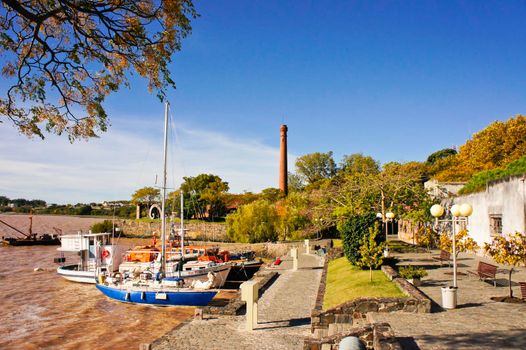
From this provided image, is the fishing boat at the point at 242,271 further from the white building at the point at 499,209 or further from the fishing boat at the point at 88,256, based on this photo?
the white building at the point at 499,209

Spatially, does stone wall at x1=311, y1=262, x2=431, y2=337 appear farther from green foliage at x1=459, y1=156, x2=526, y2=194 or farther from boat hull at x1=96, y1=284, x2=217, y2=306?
green foliage at x1=459, y1=156, x2=526, y2=194

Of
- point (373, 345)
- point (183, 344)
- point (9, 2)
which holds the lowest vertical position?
point (183, 344)

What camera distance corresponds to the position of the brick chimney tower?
2746 inches

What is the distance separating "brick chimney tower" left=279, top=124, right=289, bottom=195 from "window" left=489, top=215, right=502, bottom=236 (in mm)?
46058

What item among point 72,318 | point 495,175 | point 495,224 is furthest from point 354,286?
point 495,175

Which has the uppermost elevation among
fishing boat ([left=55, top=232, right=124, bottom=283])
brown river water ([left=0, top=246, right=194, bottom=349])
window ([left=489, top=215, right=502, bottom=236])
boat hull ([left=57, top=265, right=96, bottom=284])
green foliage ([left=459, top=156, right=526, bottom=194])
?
green foliage ([left=459, top=156, right=526, bottom=194])

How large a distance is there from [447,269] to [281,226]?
31826 millimetres

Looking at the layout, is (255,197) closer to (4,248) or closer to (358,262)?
(4,248)

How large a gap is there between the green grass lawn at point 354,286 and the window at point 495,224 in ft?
31.2

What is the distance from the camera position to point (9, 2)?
6621 mm

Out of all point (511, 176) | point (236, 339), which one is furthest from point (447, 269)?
point (236, 339)

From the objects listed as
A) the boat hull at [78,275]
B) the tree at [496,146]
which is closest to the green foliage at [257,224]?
the tree at [496,146]

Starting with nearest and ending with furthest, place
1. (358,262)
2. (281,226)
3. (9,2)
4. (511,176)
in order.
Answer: (9,2) → (358,262) → (511,176) → (281,226)

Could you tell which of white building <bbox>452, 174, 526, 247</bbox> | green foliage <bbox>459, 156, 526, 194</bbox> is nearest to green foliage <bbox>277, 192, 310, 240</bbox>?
green foliage <bbox>459, 156, 526, 194</bbox>
